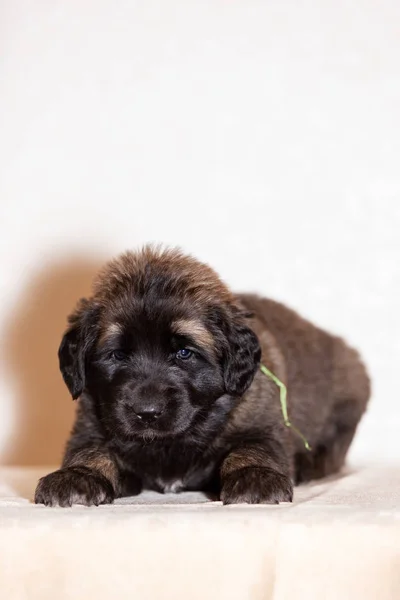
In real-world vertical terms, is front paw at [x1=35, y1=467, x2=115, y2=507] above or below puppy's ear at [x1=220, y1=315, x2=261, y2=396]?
below

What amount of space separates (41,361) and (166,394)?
7.68ft

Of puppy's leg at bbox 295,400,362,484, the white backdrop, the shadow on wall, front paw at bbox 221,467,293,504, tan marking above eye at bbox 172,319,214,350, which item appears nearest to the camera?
front paw at bbox 221,467,293,504

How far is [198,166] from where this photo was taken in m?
5.13

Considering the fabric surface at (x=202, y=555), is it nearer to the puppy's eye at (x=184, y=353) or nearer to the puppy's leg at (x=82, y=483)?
the puppy's leg at (x=82, y=483)

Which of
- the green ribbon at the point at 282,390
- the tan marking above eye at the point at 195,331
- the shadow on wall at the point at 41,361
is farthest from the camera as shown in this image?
the shadow on wall at the point at 41,361

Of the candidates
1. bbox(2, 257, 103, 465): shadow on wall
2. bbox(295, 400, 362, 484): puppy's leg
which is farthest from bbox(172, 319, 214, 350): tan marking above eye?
bbox(2, 257, 103, 465): shadow on wall

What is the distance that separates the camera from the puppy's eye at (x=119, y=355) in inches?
125

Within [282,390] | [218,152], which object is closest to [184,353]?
[282,390]

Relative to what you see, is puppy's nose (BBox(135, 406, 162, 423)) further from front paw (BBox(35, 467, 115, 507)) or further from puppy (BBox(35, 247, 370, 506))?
front paw (BBox(35, 467, 115, 507))

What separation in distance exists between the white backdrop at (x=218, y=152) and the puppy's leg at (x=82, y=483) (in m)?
2.01

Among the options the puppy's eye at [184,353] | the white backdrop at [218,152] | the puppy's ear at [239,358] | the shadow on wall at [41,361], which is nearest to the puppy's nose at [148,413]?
the puppy's eye at [184,353]

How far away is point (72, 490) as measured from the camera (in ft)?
9.50

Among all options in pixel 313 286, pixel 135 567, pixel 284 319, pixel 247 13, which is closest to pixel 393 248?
pixel 313 286

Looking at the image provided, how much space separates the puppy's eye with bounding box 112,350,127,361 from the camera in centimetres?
318
